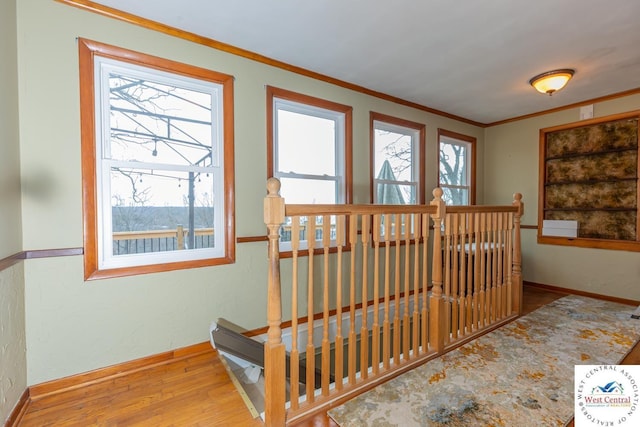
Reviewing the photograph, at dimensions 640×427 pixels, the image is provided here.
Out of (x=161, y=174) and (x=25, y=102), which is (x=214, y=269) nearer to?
(x=161, y=174)

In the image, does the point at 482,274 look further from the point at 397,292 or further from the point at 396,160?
the point at 396,160

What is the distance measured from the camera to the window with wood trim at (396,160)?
3580 millimetres

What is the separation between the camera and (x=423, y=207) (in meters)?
2.15

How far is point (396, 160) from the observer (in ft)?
12.6

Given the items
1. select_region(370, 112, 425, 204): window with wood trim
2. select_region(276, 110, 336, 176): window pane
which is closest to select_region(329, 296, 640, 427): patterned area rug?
select_region(370, 112, 425, 204): window with wood trim

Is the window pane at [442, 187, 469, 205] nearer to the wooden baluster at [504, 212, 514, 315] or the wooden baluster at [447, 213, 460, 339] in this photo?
the wooden baluster at [504, 212, 514, 315]

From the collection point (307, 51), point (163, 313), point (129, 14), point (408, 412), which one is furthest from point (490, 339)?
point (129, 14)

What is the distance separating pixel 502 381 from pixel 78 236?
2.94 m

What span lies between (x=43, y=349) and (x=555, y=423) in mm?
3007

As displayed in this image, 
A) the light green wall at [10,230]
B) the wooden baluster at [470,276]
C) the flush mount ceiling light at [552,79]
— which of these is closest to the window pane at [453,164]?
the flush mount ceiling light at [552,79]

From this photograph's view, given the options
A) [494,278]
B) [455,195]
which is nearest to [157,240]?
[494,278]

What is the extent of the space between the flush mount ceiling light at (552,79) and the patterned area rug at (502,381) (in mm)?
2338

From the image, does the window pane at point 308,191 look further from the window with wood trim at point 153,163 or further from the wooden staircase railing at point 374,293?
the window with wood trim at point 153,163

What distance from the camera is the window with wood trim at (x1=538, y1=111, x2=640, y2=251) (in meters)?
3.53
